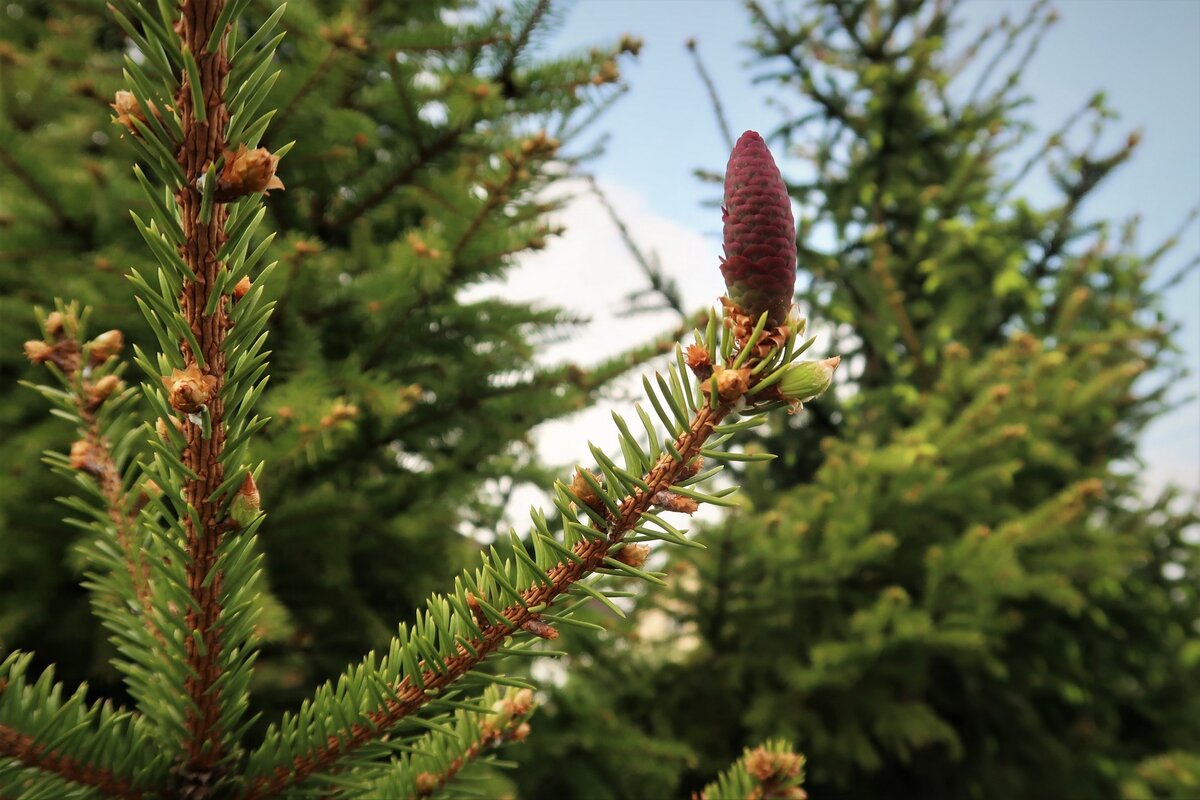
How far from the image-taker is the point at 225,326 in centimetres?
46

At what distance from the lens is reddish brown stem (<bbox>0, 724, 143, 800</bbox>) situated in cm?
52

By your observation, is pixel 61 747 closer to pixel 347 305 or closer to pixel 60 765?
pixel 60 765

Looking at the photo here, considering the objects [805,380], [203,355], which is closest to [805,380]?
[805,380]

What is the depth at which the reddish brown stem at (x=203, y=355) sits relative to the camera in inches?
15.8

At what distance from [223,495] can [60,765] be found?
10.5 inches

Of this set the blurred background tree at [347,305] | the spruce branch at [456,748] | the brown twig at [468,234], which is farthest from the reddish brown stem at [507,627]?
the brown twig at [468,234]

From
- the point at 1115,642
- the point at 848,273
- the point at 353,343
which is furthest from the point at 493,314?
the point at 1115,642

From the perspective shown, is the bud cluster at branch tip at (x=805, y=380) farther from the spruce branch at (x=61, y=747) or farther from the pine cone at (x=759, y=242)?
the spruce branch at (x=61, y=747)

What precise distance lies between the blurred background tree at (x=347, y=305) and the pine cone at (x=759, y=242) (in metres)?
0.99

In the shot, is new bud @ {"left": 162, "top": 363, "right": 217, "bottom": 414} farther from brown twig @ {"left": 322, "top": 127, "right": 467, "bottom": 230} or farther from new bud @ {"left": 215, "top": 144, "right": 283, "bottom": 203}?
brown twig @ {"left": 322, "top": 127, "right": 467, "bottom": 230}

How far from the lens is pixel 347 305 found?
1.93m

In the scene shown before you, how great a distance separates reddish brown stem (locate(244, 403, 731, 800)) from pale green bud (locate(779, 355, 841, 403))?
4cm

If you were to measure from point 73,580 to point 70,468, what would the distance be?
141cm

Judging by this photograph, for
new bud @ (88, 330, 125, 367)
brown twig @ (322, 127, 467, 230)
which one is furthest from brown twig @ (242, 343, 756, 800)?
brown twig @ (322, 127, 467, 230)
